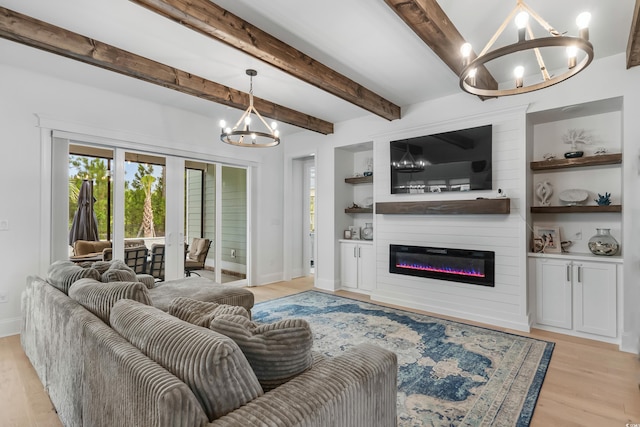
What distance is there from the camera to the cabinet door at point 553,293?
3496 mm

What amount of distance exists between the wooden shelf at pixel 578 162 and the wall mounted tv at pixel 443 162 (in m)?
0.55

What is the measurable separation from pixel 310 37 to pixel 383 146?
91.3 inches

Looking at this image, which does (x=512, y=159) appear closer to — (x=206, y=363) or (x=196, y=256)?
(x=206, y=363)

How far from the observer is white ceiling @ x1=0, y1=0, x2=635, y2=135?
2.46 meters

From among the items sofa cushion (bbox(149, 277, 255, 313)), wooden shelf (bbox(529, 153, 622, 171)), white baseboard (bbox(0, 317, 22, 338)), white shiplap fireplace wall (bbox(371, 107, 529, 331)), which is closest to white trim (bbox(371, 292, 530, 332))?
white shiplap fireplace wall (bbox(371, 107, 529, 331))

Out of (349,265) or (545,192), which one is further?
(349,265)

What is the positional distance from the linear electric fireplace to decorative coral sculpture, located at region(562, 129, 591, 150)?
1564 mm

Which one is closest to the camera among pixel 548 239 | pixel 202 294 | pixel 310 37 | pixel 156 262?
pixel 310 37

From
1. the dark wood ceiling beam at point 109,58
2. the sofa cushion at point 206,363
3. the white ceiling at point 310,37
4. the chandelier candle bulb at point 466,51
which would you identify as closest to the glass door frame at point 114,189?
the white ceiling at point 310,37

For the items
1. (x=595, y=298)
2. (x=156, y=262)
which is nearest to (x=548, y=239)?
(x=595, y=298)

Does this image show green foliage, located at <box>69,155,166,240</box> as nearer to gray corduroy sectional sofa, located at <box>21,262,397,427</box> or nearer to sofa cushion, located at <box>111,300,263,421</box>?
gray corduroy sectional sofa, located at <box>21,262,397,427</box>

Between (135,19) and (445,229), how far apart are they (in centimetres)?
397

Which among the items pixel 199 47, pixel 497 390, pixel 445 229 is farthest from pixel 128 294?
pixel 445 229

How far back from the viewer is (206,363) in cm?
106
